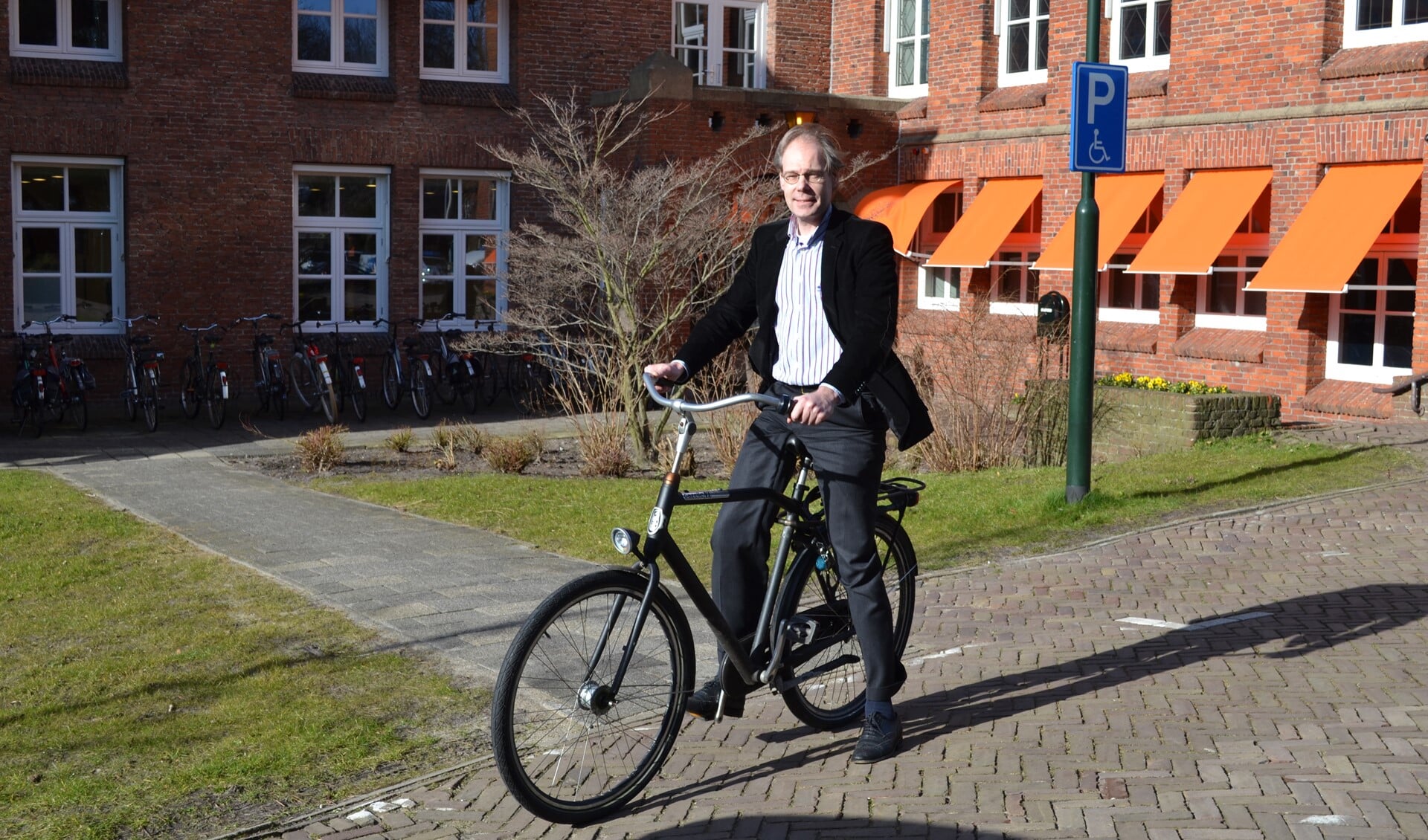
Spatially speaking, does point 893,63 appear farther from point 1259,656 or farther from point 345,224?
point 1259,656

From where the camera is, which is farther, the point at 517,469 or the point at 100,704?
the point at 517,469

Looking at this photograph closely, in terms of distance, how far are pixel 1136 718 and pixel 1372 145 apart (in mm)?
13140

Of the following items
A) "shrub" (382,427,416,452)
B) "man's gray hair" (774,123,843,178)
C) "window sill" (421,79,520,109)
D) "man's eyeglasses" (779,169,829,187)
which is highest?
"window sill" (421,79,520,109)

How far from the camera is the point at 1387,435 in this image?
1388 centimetres

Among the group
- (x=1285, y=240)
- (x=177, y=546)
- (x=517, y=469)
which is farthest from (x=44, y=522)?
(x=1285, y=240)

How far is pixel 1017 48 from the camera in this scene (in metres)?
22.4

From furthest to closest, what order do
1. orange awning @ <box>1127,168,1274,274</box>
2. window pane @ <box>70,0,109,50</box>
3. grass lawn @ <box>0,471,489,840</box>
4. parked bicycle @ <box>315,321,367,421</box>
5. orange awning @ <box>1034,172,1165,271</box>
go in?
1. orange awning @ <box>1034,172,1165,271</box>
2. window pane @ <box>70,0,109,50</box>
3. parked bicycle @ <box>315,321,367,421</box>
4. orange awning @ <box>1127,168,1274,274</box>
5. grass lawn @ <box>0,471,489,840</box>

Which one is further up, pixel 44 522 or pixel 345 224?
pixel 345 224

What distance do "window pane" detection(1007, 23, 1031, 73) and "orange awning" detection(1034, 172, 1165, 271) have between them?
2.56m

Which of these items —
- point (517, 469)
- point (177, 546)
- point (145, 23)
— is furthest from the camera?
point (145, 23)

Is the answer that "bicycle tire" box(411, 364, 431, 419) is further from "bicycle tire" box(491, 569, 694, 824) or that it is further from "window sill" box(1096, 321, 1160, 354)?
"bicycle tire" box(491, 569, 694, 824)

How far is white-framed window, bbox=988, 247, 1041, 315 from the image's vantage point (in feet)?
72.4

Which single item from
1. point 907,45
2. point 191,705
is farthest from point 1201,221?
point 191,705

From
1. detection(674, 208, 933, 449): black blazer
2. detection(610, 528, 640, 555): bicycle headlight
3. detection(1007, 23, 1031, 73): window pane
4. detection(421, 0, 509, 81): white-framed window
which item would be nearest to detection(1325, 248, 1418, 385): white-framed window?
detection(1007, 23, 1031, 73): window pane
